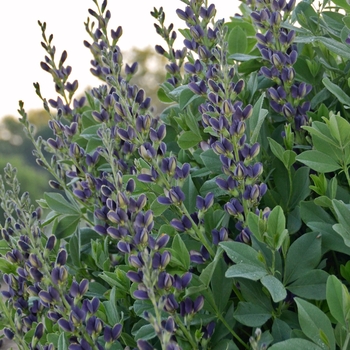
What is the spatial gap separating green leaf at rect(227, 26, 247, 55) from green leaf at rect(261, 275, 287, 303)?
25.3 inches

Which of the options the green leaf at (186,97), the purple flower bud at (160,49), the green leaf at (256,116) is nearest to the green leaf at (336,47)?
the green leaf at (256,116)

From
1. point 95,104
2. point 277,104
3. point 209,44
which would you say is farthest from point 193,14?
point 95,104

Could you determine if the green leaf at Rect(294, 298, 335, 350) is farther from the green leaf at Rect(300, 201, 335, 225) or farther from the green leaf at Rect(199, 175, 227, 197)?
the green leaf at Rect(199, 175, 227, 197)

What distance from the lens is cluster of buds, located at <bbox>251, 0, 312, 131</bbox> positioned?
1.08 m

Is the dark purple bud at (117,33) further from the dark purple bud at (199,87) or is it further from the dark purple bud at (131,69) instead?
the dark purple bud at (199,87)

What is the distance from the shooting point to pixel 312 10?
1297 mm

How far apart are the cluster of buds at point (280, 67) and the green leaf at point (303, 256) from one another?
0.27 metres

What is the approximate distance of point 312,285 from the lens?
34.5 inches

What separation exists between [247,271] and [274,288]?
50mm

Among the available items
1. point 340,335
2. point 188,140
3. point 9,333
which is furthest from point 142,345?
point 188,140

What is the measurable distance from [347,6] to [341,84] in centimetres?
17

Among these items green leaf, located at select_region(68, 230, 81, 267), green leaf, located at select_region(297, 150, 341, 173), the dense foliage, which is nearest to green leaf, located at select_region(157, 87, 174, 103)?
the dense foliage

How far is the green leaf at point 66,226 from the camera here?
128 cm

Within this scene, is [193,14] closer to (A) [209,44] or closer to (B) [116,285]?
(A) [209,44]
